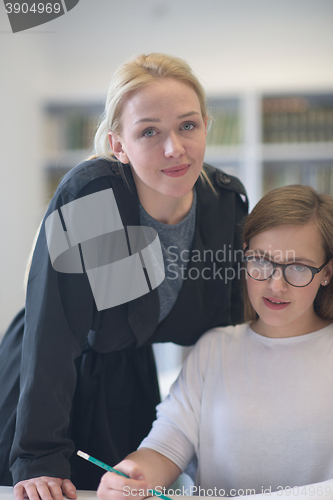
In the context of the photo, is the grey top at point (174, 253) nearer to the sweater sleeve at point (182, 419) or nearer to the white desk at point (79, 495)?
the sweater sleeve at point (182, 419)

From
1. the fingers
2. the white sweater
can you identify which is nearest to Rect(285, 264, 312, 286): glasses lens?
the white sweater

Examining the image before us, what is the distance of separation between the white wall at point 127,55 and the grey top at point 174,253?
1.52 metres

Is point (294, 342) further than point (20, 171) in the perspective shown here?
No

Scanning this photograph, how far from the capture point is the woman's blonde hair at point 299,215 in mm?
925

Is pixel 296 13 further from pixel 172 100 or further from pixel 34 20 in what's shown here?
pixel 172 100

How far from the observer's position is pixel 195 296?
1.06 meters

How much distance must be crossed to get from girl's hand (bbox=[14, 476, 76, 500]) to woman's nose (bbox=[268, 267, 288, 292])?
0.55 m

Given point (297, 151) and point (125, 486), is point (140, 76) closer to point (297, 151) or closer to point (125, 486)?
point (125, 486)

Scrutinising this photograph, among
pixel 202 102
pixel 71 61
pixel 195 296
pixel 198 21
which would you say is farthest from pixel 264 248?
pixel 71 61

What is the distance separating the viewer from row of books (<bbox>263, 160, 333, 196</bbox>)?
2.62 metres

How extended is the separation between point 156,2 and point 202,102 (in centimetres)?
174

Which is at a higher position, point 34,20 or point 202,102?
point 34,20

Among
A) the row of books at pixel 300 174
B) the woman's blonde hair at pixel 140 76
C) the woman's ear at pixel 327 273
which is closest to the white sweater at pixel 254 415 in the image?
the woman's ear at pixel 327 273

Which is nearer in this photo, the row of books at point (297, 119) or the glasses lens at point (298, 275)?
the glasses lens at point (298, 275)
